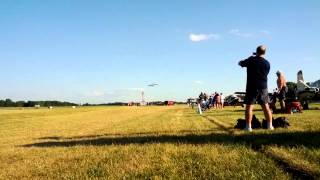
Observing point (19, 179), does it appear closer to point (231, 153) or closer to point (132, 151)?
point (132, 151)

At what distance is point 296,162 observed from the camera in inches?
257

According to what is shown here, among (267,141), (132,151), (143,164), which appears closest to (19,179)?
(143,164)

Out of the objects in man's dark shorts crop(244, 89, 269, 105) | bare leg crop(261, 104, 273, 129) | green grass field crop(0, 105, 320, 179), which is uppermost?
man's dark shorts crop(244, 89, 269, 105)

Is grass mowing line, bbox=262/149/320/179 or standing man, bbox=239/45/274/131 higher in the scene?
standing man, bbox=239/45/274/131

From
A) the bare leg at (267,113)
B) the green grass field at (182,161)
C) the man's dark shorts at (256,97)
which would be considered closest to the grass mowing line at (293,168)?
the green grass field at (182,161)

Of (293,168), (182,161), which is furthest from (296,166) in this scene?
(182,161)

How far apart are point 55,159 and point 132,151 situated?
1354mm

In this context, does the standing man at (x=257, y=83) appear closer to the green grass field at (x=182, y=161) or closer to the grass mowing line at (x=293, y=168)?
the green grass field at (x=182, y=161)

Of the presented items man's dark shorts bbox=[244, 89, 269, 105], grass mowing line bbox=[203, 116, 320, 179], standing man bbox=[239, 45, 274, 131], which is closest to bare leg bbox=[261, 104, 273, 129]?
standing man bbox=[239, 45, 274, 131]

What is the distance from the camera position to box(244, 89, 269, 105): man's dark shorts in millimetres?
12055

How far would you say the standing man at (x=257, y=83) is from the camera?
1209cm

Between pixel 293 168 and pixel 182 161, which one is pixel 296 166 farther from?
pixel 182 161

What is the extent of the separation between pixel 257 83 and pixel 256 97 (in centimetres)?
36

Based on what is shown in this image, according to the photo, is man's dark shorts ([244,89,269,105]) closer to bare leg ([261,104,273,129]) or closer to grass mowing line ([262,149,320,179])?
bare leg ([261,104,273,129])
